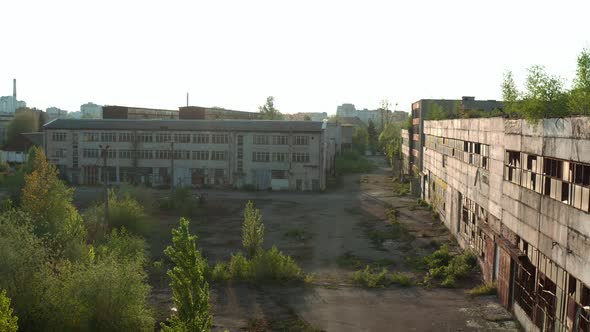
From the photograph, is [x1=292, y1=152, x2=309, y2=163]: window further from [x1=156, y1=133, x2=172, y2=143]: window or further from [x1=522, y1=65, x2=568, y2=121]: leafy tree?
[x1=522, y1=65, x2=568, y2=121]: leafy tree

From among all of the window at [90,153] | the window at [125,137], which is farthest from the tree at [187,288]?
the window at [90,153]

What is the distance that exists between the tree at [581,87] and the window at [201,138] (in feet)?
167

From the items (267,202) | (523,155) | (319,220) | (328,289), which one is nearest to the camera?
(523,155)

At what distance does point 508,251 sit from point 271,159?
1687 inches

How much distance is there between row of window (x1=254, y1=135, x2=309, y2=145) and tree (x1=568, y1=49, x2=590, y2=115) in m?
45.6

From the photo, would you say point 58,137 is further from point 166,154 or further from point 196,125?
point 196,125

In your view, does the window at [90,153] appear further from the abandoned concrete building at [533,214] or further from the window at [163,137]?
the abandoned concrete building at [533,214]

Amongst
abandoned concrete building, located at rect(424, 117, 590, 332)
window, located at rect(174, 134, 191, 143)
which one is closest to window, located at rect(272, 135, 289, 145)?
window, located at rect(174, 134, 191, 143)

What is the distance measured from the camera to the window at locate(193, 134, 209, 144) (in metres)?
64.6

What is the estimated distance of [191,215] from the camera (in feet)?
153

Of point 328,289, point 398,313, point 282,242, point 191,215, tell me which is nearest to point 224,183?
point 191,215

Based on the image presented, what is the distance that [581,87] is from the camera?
16672mm

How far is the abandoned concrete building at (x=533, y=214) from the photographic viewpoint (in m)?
15.4

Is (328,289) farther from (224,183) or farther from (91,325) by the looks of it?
(224,183)
